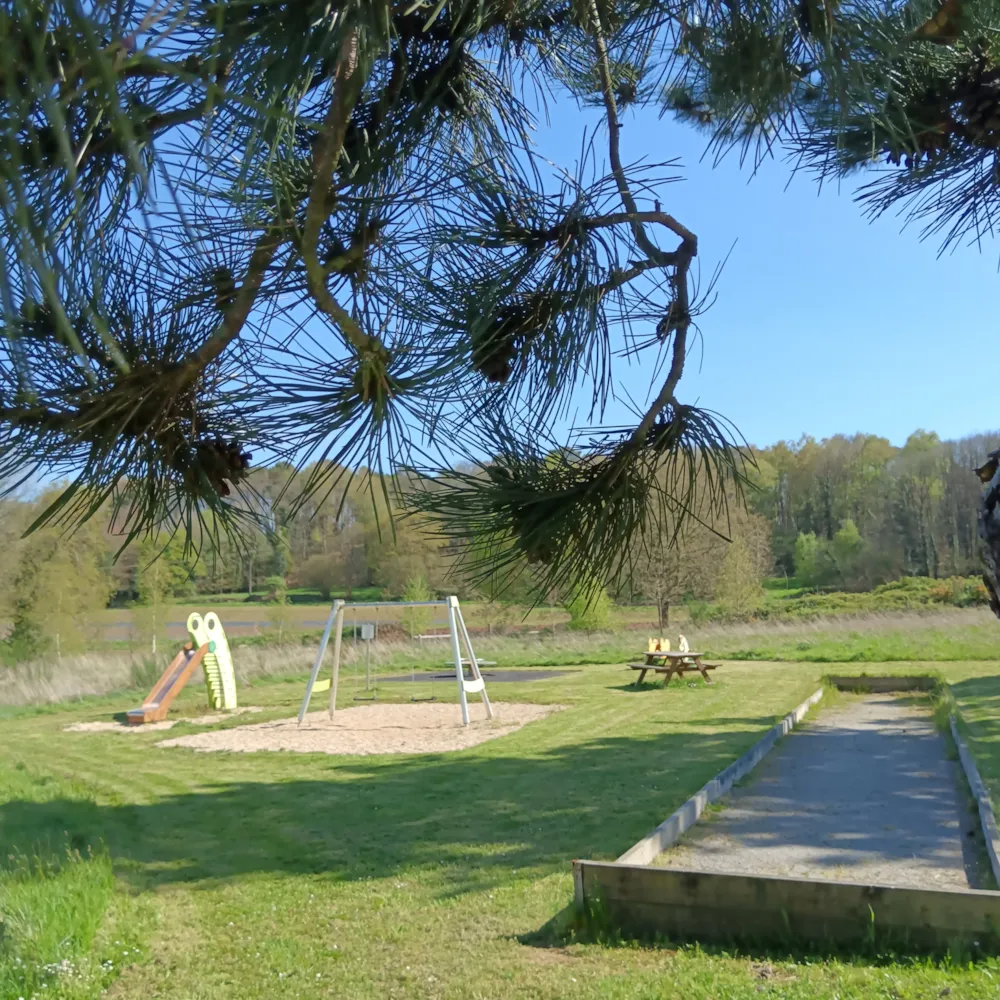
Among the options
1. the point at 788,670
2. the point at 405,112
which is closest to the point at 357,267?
the point at 405,112

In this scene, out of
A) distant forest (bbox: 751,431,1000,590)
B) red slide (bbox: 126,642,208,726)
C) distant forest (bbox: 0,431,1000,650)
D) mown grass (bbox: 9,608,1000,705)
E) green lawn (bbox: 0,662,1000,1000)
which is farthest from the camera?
distant forest (bbox: 751,431,1000,590)

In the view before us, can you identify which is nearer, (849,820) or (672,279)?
(672,279)

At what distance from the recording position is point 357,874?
567cm

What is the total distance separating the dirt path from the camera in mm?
5395

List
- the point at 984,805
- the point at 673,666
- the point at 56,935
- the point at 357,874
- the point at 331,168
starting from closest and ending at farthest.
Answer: the point at 331,168, the point at 56,935, the point at 357,874, the point at 984,805, the point at 673,666

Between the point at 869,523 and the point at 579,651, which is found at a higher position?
the point at 869,523

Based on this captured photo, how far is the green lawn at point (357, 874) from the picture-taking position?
157 inches

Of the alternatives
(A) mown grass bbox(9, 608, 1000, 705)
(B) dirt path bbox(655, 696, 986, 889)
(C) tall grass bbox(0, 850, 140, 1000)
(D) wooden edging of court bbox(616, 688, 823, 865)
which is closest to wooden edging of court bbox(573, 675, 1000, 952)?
(D) wooden edging of court bbox(616, 688, 823, 865)

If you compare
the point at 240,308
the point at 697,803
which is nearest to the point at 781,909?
the point at 697,803

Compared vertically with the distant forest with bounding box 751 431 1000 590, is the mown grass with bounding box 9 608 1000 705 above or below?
below

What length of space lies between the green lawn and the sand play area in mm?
584

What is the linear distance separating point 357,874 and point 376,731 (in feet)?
21.1

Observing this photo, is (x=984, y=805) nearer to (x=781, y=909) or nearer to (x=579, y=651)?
(x=781, y=909)

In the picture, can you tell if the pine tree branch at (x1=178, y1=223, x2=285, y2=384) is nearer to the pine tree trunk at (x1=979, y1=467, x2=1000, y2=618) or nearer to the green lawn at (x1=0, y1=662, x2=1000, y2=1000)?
the pine tree trunk at (x1=979, y1=467, x2=1000, y2=618)
